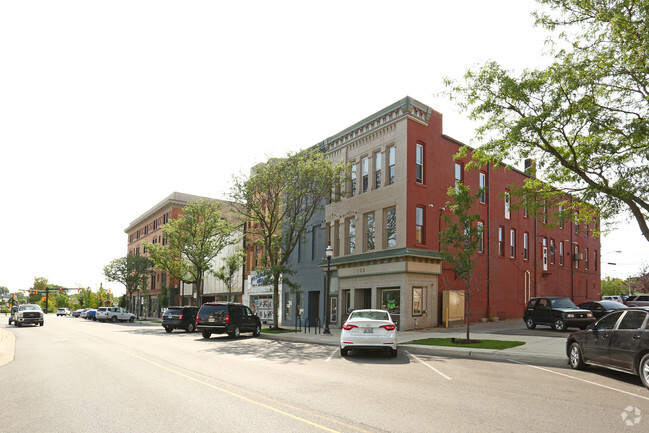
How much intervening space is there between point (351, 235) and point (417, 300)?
697 cm

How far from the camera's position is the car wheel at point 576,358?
12.6 metres

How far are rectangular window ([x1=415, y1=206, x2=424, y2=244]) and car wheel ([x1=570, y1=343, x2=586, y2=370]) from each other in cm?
1493

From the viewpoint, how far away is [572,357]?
42.8 ft

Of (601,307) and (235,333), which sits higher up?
(601,307)

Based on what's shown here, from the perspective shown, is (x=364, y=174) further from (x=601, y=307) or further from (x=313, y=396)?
(x=313, y=396)

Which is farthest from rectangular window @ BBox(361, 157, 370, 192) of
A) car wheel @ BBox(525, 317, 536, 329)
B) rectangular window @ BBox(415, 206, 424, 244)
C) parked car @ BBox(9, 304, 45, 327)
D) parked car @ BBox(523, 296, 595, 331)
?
parked car @ BBox(9, 304, 45, 327)

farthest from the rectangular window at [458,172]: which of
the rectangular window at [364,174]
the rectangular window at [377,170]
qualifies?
the rectangular window at [364,174]

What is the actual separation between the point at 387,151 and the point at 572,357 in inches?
736

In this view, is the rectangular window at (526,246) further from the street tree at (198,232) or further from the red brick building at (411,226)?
the street tree at (198,232)

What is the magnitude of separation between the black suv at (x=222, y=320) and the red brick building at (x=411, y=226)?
24.6 feet

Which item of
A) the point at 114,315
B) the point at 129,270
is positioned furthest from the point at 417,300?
the point at 129,270

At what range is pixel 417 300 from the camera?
27.3 m

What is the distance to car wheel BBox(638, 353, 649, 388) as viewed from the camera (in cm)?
993

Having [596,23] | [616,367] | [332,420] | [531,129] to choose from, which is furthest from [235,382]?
[596,23]
